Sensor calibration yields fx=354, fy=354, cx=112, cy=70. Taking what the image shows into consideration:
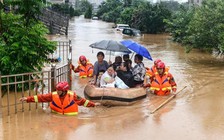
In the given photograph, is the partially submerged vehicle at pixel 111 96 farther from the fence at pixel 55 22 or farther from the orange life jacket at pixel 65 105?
the fence at pixel 55 22

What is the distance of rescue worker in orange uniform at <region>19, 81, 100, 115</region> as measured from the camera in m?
7.55

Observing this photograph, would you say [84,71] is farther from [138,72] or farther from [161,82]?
[161,82]

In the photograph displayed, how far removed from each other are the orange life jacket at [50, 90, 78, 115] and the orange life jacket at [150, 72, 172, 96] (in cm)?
329

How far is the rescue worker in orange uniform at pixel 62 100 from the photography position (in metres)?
7.55

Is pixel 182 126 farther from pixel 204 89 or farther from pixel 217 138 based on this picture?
pixel 204 89

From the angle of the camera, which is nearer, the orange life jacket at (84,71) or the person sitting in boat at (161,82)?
the person sitting in boat at (161,82)

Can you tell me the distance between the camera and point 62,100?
7781mm

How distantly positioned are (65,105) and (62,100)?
0.51 feet

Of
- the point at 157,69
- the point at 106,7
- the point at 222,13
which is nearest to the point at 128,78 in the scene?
the point at 157,69

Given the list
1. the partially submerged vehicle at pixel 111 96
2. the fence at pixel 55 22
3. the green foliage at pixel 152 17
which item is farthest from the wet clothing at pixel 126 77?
the green foliage at pixel 152 17

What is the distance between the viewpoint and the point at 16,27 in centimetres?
980

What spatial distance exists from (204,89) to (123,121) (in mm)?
5064

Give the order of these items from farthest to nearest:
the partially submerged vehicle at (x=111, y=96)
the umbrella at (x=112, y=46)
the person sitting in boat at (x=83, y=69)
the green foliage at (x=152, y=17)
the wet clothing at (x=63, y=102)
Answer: the green foliage at (x=152, y=17)
the person sitting in boat at (x=83, y=69)
the umbrella at (x=112, y=46)
the partially submerged vehicle at (x=111, y=96)
the wet clothing at (x=63, y=102)

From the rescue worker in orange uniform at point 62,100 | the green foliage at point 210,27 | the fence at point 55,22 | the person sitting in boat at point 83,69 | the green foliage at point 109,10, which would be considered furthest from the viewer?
the green foliage at point 109,10
